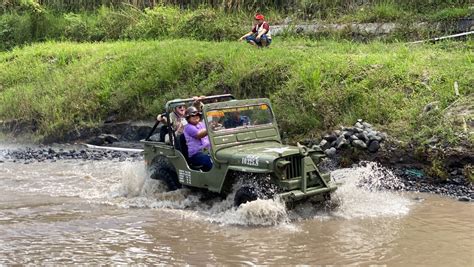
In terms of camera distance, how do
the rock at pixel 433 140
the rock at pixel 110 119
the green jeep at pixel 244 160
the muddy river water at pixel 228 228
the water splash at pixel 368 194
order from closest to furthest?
1. the muddy river water at pixel 228 228
2. the green jeep at pixel 244 160
3. the water splash at pixel 368 194
4. the rock at pixel 433 140
5. the rock at pixel 110 119

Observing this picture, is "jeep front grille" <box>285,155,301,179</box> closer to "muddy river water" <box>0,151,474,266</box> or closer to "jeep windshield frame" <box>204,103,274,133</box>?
"muddy river water" <box>0,151,474,266</box>

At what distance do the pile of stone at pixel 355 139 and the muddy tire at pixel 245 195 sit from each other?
2.92 meters

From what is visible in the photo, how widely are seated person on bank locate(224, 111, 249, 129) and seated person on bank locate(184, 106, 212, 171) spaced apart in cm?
33

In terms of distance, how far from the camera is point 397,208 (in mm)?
8125

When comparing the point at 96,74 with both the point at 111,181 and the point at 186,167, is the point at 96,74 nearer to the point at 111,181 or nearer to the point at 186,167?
the point at 111,181

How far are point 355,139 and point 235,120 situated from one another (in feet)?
8.17

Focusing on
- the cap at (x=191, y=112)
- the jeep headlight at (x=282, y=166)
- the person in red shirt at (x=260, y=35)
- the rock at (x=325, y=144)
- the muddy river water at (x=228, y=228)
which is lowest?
the muddy river water at (x=228, y=228)

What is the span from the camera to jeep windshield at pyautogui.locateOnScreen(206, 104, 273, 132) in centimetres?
827

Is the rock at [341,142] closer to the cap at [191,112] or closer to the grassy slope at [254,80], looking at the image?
the grassy slope at [254,80]

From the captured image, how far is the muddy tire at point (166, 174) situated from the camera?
8.86 m

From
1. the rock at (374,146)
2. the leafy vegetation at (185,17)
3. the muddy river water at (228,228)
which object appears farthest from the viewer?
the leafy vegetation at (185,17)

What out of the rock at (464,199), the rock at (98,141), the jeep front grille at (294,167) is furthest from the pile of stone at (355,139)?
the rock at (98,141)

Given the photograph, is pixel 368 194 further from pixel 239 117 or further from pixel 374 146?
pixel 239 117

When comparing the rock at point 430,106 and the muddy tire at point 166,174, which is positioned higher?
the rock at point 430,106
